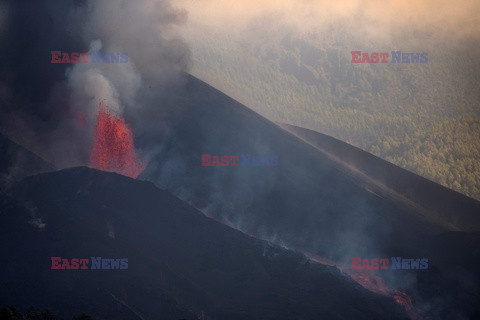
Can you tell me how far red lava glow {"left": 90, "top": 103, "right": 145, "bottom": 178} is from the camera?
49.2m

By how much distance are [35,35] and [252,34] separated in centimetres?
11837

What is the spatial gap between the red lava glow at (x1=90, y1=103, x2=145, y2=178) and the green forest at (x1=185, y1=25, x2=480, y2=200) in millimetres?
82735

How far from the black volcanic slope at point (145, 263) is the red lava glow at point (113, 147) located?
3.63 metres

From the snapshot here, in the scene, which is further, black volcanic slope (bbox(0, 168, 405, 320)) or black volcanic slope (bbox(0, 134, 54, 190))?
black volcanic slope (bbox(0, 134, 54, 190))

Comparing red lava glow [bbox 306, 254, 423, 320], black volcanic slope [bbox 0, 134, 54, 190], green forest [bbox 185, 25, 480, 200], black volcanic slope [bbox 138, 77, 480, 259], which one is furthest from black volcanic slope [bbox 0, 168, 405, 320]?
green forest [bbox 185, 25, 480, 200]

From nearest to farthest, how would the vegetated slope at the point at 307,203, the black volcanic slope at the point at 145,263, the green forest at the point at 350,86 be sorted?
the black volcanic slope at the point at 145,263, the vegetated slope at the point at 307,203, the green forest at the point at 350,86

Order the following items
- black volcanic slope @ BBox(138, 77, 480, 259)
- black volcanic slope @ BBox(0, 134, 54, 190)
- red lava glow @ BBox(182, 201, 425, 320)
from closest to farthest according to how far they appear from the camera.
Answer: red lava glow @ BBox(182, 201, 425, 320), black volcanic slope @ BBox(138, 77, 480, 259), black volcanic slope @ BBox(0, 134, 54, 190)

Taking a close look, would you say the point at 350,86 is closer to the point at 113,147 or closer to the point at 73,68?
the point at 73,68

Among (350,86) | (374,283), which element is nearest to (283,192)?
(374,283)

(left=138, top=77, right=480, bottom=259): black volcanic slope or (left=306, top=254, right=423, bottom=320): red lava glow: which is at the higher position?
(left=138, top=77, right=480, bottom=259): black volcanic slope

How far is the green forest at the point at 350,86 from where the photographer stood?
139 m

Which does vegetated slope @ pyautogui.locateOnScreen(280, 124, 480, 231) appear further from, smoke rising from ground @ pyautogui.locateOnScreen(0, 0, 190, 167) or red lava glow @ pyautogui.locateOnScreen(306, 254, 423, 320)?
smoke rising from ground @ pyautogui.locateOnScreen(0, 0, 190, 167)

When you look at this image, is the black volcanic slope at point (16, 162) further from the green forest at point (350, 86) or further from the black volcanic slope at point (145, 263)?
the green forest at point (350, 86)

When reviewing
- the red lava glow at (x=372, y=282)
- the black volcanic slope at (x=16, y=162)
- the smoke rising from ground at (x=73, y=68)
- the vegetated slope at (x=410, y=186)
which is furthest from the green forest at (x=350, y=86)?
the red lava glow at (x=372, y=282)
